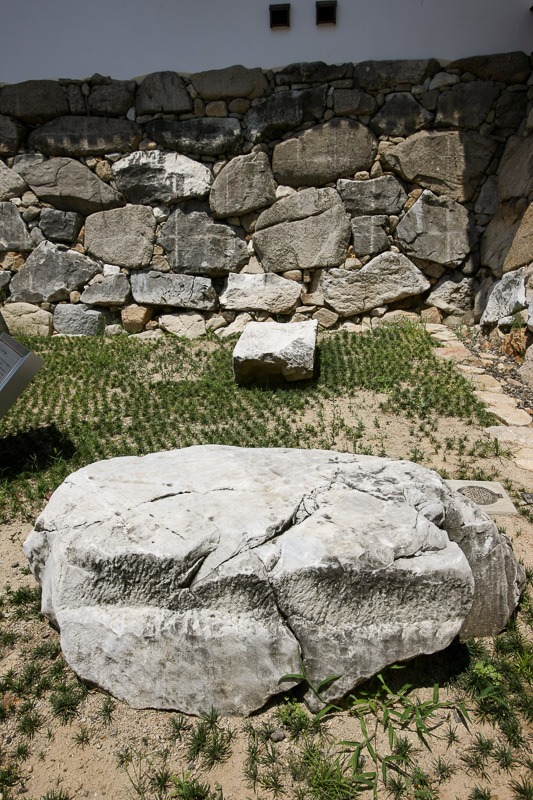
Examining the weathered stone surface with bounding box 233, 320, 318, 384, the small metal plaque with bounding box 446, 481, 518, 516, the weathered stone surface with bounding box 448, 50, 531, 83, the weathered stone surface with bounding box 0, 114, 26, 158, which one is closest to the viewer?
the small metal plaque with bounding box 446, 481, 518, 516

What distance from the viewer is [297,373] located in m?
5.85

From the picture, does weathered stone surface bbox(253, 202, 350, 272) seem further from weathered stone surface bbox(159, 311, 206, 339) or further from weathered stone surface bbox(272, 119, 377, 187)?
weathered stone surface bbox(159, 311, 206, 339)

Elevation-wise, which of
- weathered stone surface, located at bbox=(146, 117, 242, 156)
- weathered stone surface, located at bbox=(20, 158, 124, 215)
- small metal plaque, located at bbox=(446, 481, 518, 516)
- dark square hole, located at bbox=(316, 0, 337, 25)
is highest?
dark square hole, located at bbox=(316, 0, 337, 25)

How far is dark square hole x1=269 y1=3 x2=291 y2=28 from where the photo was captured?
7695 millimetres

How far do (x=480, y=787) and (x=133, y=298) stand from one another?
26.8 feet

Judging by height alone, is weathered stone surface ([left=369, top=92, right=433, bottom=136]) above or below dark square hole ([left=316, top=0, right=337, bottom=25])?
below

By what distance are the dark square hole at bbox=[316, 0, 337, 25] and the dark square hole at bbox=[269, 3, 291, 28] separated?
0.43 m

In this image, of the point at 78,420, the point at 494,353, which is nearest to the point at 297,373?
the point at 78,420

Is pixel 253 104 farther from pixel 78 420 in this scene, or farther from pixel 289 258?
pixel 78 420

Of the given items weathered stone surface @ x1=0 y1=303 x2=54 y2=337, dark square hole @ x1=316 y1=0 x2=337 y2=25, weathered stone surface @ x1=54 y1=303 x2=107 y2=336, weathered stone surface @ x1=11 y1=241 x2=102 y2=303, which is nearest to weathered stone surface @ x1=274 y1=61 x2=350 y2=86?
dark square hole @ x1=316 y1=0 x2=337 y2=25

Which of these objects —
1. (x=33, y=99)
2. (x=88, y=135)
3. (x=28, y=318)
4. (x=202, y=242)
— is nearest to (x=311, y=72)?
(x=202, y=242)

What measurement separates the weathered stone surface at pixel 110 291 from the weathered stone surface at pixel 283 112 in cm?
313

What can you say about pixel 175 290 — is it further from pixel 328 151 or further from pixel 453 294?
pixel 453 294

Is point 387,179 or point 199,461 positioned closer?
point 199,461
